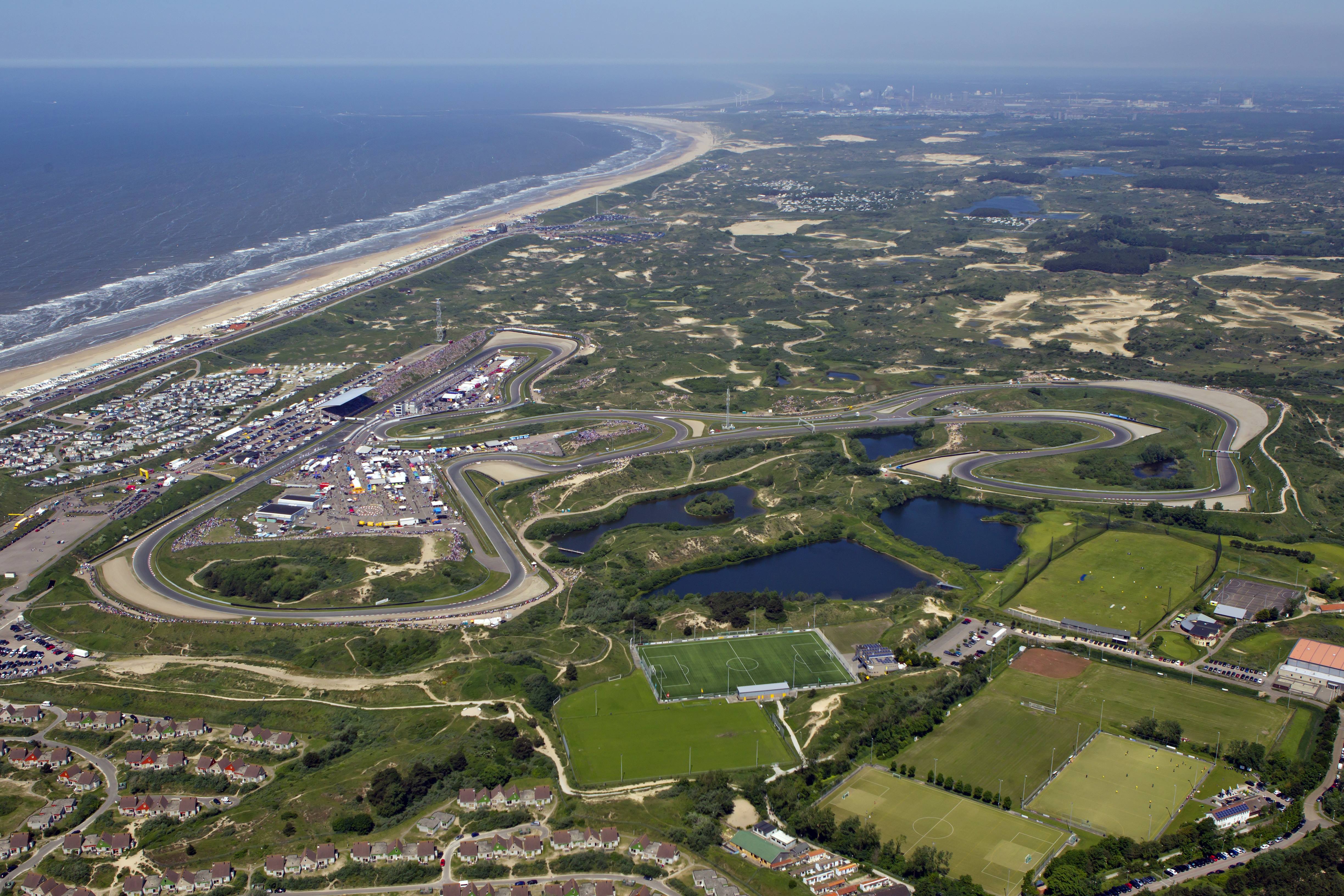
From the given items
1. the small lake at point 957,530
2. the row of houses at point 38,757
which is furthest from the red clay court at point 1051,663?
the row of houses at point 38,757

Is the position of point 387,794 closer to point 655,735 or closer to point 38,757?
point 655,735

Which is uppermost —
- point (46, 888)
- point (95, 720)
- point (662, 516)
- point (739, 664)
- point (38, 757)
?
point (46, 888)

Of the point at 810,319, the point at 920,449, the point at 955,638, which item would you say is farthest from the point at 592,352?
the point at 955,638

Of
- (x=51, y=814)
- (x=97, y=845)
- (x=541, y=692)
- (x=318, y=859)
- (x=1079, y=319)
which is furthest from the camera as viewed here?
(x=1079, y=319)

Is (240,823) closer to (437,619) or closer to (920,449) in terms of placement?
(437,619)

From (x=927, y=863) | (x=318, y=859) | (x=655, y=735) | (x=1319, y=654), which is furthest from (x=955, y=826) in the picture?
(x=318, y=859)

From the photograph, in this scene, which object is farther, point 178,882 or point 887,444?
point 887,444

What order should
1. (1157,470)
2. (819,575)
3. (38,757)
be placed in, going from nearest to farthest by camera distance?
(38,757) → (819,575) → (1157,470)

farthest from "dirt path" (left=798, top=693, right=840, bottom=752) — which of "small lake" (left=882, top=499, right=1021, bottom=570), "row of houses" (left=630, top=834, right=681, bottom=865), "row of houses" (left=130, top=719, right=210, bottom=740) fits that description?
"row of houses" (left=130, top=719, right=210, bottom=740)
